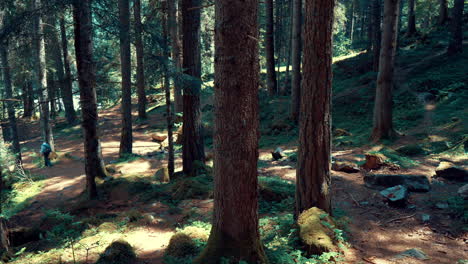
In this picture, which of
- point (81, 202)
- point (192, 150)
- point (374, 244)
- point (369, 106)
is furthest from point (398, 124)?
point (81, 202)

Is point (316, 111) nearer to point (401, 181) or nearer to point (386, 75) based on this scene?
point (401, 181)

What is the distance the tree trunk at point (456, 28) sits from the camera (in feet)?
61.1

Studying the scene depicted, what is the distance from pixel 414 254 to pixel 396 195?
7.65 ft

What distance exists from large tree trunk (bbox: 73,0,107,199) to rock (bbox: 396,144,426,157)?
34.3ft

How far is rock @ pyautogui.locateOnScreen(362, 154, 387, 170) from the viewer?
986 centimetres

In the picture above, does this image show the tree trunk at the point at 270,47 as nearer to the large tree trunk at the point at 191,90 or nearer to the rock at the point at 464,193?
the large tree trunk at the point at 191,90

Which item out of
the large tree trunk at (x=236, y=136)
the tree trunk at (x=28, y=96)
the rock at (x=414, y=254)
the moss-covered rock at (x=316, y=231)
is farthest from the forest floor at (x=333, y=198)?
the tree trunk at (x=28, y=96)

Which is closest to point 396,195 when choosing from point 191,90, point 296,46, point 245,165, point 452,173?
point 452,173

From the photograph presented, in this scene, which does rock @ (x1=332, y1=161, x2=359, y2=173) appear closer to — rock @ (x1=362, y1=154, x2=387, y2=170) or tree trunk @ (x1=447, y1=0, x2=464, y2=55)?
rock @ (x1=362, y1=154, x2=387, y2=170)

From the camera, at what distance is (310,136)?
19.0 ft

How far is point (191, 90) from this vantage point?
1009 cm

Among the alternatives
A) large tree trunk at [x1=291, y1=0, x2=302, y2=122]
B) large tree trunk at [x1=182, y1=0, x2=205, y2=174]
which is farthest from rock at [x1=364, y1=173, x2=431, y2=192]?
large tree trunk at [x1=291, y1=0, x2=302, y2=122]

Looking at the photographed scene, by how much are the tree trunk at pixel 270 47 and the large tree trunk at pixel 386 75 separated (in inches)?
353

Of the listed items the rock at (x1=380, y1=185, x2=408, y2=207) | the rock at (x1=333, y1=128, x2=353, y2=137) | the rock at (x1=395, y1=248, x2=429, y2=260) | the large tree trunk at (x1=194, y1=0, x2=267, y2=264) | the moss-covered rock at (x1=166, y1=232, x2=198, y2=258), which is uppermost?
the large tree trunk at (x1=194, y1=0, x2=267, y2=264)
